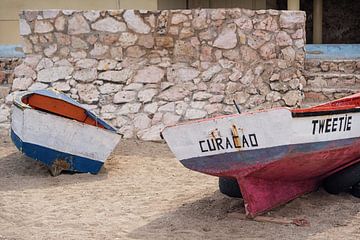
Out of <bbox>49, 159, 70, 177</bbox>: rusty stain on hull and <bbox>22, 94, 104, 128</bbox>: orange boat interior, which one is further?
<bbox>22, 94, 104, 128</bbox>: orange boat interior

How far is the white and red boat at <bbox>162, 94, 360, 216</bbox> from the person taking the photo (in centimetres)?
562

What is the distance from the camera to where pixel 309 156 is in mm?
5879

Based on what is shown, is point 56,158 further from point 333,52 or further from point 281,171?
point 333,52

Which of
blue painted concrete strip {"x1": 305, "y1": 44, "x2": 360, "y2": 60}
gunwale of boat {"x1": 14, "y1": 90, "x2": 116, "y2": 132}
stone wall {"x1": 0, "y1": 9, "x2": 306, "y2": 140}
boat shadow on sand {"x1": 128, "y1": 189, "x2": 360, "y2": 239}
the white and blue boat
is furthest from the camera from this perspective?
blue painted concrete strip {"x1": 305, "y1": 44, "x2": 360, "y2": 60}

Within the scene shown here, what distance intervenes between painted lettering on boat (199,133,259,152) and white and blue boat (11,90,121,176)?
253 cm

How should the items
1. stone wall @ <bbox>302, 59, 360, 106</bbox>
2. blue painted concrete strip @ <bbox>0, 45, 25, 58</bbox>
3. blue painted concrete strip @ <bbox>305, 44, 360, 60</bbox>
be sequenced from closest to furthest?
1. stone wall @ <bbox>302, 59, 360, 106</bbox>
2. blue painted concrete strip @ <bbox>305, 44, 360, 60</bbox>
3. blue painted concrete strip @ <bbox>0, 45, 25, 58</bbox>

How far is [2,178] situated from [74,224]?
7.35ft

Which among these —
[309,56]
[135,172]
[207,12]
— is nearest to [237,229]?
[135,172]

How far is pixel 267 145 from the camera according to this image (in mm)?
5633

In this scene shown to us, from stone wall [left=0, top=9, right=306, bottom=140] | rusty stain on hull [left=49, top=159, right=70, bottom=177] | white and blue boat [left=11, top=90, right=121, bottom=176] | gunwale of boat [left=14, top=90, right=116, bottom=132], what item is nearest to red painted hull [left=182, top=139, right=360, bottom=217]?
white and blue boat [left=11, top=90, right=121, bottom=176]

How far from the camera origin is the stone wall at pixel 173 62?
9828 mm

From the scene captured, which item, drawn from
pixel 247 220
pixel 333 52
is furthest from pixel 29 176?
pixel 333 52

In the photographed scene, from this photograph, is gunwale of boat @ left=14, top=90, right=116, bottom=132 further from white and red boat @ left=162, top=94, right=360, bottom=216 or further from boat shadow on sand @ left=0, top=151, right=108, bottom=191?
white and red boat @ left=162, top=94, right=360, bottom=216

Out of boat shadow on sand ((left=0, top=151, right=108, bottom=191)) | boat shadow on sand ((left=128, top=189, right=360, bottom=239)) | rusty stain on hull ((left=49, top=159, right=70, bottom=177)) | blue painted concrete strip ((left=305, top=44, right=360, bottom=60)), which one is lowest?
boat shadow on sand ((left=0, top=151, right=108, bottom=191))
